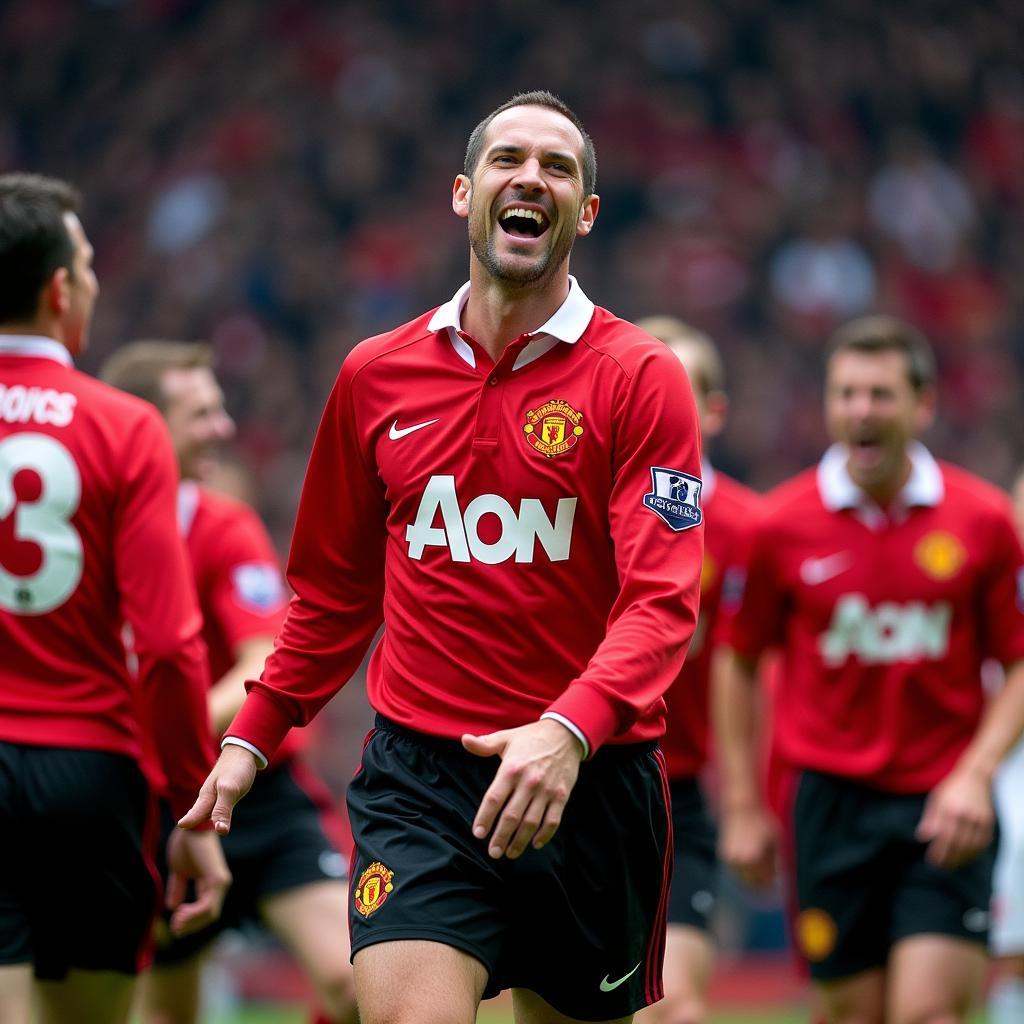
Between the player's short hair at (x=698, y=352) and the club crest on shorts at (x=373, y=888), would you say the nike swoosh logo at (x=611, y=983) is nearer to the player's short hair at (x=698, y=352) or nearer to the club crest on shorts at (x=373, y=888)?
the club crest on shorts at (x=373, y=888)

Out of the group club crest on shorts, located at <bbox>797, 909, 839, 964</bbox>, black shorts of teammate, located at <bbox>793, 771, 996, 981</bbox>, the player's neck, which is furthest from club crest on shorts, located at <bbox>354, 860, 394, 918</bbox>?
club crest on shorts, located at <bbox>797, 909, 839, 964</bbox>

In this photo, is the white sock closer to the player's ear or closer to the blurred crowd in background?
the player's ear

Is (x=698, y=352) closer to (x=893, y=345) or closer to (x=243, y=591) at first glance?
(x=893, y=345)

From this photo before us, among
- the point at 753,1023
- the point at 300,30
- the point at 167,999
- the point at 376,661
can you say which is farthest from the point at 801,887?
the point at 300,30

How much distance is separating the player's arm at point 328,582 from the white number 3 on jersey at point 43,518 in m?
0.62

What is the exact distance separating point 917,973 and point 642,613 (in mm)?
2574

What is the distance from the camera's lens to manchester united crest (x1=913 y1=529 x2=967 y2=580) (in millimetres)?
6098

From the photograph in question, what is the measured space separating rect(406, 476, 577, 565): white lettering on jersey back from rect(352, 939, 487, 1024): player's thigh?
0.83 metres

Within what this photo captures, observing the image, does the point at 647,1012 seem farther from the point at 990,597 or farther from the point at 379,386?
the point at 379,386

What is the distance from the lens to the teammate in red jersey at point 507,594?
3.80 meters

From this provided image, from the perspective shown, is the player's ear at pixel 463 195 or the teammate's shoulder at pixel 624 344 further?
the player's ear at pixel 463 195

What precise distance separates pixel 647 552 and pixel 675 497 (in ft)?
0.48

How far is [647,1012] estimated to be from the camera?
18.3 feet

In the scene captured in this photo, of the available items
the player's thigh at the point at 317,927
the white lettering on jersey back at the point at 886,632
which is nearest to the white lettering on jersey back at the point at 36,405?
the player's thigh at the point at 317,927
